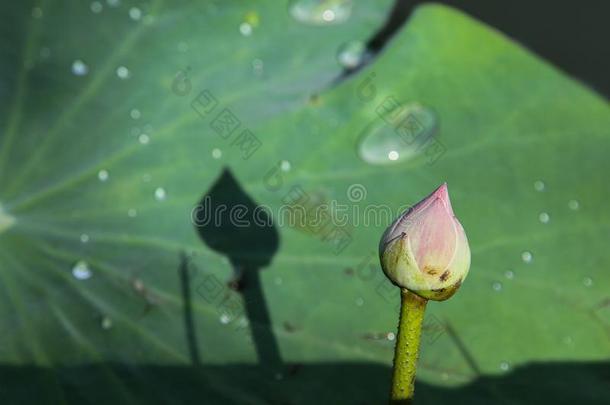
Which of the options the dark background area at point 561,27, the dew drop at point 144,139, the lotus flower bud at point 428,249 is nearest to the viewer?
the lotus flower bud at point 428,249

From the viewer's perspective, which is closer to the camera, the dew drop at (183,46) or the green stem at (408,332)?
the green stem at (408,332)

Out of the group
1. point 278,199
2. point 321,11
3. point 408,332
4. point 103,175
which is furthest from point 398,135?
point 408,332

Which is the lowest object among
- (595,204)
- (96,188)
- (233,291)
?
(595,204)

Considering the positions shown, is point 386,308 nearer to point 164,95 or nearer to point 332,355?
point 332,355

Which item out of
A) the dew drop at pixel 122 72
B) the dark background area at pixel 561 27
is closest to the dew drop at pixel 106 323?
the dew drop at pixel 122 72

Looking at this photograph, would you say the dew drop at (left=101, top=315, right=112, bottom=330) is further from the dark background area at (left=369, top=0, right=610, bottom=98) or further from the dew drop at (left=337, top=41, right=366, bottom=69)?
the dark background area at (left=369, top=0, right=610, bottom=98)

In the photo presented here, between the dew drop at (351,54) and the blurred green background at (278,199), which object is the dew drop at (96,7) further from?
the dew drop at (351,54)

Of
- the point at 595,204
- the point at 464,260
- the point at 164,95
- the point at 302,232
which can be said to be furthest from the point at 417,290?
the point at 164,95

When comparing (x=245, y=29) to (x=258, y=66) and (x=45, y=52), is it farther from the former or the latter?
(x=45, y=52)
